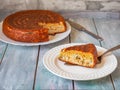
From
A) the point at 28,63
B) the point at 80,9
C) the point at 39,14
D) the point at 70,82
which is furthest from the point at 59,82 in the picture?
the point at 80,9

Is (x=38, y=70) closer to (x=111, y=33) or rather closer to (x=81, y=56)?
(x=81, y=56)

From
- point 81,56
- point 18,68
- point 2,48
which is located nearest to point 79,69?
point 81,56

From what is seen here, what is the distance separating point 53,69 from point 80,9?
1.81 ft

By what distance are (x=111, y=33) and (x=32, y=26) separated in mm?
310

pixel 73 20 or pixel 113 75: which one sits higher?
pixel 113 75

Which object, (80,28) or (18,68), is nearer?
(18,68)

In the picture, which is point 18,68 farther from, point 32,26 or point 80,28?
point 80,28

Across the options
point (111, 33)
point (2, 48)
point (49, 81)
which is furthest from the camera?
point (111, 33)

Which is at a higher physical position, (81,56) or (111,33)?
(81,56)

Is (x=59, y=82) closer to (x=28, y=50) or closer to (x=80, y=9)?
(x=28, y=50)

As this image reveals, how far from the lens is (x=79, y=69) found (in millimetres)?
752

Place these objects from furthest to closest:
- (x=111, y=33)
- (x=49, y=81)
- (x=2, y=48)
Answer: (x=111, y=33) < (x=2, y=48) < (x=49, y=81)

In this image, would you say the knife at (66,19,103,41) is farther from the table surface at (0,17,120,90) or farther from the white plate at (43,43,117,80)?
the white plate at (43,43,117,80)

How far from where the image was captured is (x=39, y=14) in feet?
3.43
